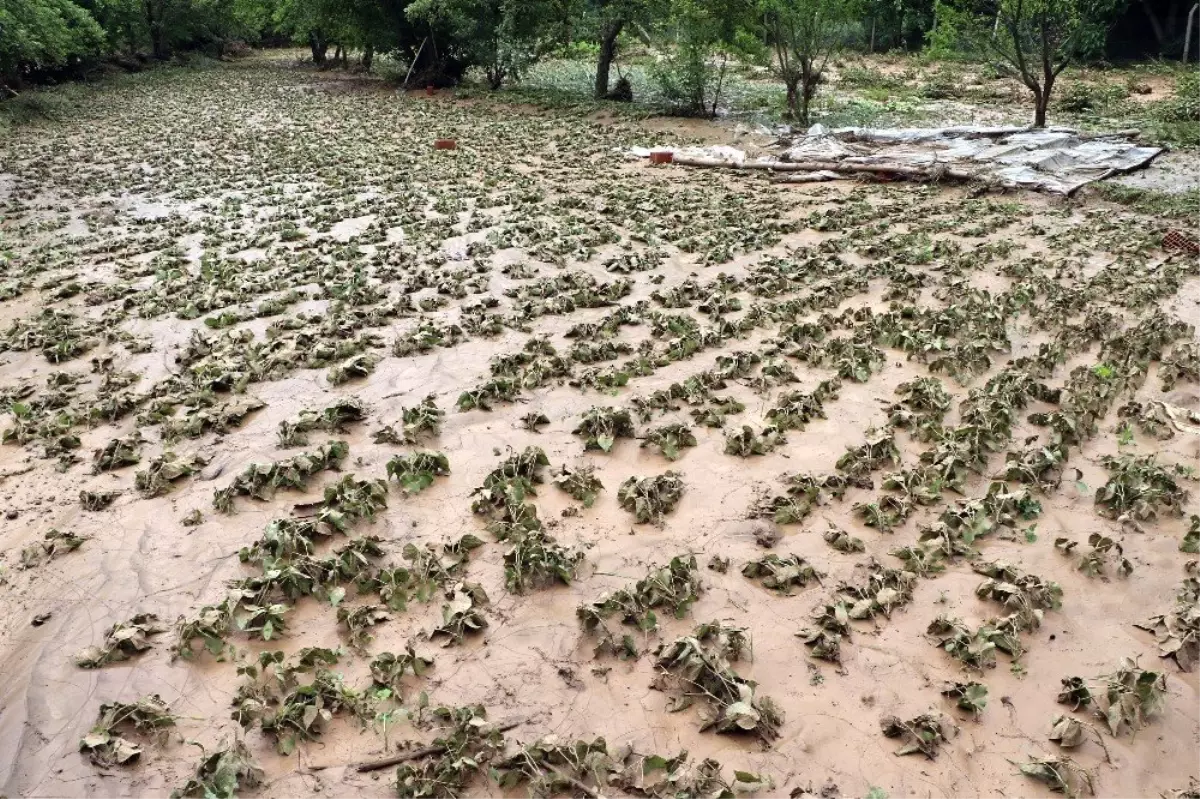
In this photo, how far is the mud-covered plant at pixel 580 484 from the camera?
14.8ft

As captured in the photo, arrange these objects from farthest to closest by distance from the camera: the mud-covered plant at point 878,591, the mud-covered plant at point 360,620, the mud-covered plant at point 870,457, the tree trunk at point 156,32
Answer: the tree trunk at point 156,32 < the mud-covered plant at point 870,457 < the mud-covered plant at point 878,591 < the mud-covered plant at point 360,620

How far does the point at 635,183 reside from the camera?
486 inches

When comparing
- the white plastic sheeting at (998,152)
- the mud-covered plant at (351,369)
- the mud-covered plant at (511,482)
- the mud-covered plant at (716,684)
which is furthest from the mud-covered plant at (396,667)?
the white plastic sheeting at (998,152)

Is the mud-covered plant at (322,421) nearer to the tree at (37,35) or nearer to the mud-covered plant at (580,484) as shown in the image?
the mud-covered plant at (580,484)

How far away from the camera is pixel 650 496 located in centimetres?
443

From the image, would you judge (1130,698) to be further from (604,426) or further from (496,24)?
(496,24)

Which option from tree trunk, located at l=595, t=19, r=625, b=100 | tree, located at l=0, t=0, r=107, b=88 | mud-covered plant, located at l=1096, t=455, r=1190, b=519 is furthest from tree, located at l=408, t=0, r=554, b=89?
mud-covered plant, located at l=1096, t=455, r=1190, b=519

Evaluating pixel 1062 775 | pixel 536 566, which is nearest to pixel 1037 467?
pixel 1062 775

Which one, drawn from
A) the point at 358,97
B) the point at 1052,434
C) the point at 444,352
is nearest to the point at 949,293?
the point at 1052,434

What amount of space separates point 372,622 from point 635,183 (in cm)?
975

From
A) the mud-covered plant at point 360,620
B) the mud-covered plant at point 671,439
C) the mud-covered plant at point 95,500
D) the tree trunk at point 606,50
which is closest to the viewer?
the mud-covered plant at point 360,620

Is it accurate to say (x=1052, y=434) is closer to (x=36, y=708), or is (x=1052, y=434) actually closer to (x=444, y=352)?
(x=444, y=352)

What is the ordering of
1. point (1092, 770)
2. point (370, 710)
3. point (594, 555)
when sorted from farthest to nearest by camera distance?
point (594, 555), point (370, 710), point (1092, 770)

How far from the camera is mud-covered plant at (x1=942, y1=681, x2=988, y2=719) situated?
317cm
